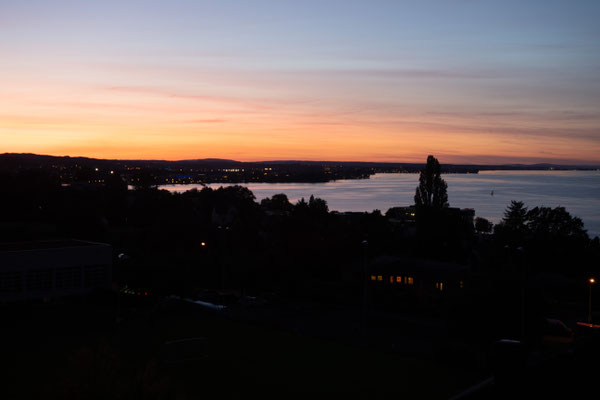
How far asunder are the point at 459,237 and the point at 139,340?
36.0m

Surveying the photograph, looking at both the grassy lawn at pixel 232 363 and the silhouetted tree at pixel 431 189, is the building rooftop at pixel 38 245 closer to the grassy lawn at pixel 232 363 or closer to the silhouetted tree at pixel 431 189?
the grassy lawn at pixel 232 363

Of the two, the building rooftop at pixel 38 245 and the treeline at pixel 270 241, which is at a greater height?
the building rooftop at pixel 38 245

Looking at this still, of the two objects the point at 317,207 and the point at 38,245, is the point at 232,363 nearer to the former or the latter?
the point at 38,245

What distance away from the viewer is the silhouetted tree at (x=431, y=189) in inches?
2003

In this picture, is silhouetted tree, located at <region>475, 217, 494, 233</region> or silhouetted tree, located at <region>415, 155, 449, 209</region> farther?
silhouetted tree, located at <region>475, 217, 494, 233</region>

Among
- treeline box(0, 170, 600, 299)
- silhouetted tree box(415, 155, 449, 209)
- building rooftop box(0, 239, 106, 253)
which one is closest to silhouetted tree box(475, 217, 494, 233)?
treeline box(0, 170, 600, 299)

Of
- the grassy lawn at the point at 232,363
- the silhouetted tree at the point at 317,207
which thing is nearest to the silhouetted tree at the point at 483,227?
the silhouetted tree at the point at 317,207

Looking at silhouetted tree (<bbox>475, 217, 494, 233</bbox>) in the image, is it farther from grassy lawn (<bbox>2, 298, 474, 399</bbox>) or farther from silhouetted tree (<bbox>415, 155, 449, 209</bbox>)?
grassy lawn (<bbox>2, 298, 474, 399</bbox>)

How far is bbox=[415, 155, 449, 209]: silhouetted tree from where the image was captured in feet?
167

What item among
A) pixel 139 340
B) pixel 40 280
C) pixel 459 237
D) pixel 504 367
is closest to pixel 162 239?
pixel 40 280

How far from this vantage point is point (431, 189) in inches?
2015

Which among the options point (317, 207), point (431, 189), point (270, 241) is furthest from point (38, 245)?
point (431, 189)

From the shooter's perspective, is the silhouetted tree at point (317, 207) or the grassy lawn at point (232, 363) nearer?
the grassy lawn at point (232, 363)

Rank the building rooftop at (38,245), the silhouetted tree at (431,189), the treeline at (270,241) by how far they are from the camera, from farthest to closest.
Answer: the silhouetted tree at (431,189) < the treeline at (270,241) < the building rooftop at (38,245)
